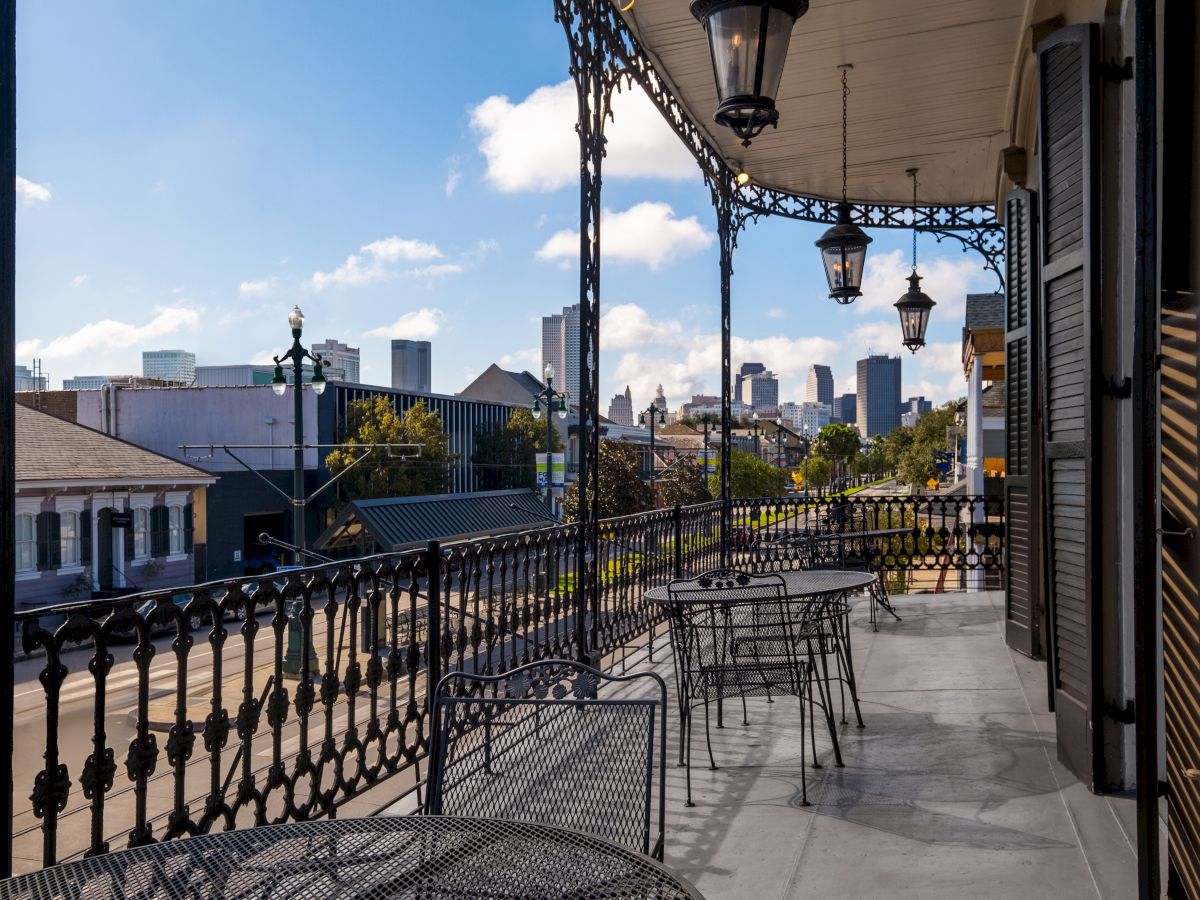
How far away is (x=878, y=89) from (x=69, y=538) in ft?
105

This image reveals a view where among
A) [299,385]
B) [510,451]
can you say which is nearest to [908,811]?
[299,385]

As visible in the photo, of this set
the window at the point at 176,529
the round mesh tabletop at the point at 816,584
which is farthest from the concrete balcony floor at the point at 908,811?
the window at the point at 176,529

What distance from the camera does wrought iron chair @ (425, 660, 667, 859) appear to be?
2.17 metres

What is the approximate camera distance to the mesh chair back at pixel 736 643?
12.1 feet

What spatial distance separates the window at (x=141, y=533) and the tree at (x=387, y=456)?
8.11 meters

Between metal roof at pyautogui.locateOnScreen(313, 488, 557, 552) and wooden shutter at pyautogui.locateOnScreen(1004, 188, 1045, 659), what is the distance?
526cm

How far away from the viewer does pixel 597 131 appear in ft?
18.4

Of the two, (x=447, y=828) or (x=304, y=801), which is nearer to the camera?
(x=447, y=828)

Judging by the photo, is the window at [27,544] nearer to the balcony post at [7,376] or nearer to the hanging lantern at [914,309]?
the hanging lantern at [914,309]

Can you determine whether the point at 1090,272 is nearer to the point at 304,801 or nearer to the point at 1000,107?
the point at 304,801

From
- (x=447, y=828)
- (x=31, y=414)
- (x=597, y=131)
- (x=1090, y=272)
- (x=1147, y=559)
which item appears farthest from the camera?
(x=31, y=414)

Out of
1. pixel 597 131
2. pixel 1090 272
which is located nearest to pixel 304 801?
pixel 1090 272

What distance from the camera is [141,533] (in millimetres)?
33531

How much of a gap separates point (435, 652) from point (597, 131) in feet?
11.4
